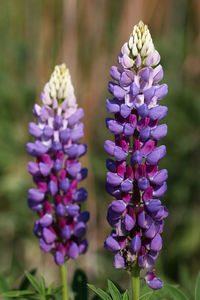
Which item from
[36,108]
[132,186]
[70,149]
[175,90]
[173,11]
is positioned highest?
[173,11]

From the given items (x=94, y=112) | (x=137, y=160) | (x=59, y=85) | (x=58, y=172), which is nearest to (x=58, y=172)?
(x=58, y=172)

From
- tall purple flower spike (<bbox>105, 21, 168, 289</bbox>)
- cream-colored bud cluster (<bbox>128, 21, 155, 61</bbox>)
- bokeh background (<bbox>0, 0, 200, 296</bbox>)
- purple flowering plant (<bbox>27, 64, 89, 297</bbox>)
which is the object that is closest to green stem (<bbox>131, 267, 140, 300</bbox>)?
tall purple flower spike (<bbox>105, 21, 168, 289</bbox>)

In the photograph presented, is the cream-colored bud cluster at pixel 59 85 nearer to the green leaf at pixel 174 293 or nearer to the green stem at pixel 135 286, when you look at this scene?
the green stem at pixel 135 286

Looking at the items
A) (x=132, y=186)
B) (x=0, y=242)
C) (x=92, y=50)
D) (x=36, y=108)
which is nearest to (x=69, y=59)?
(x=92, y=50)

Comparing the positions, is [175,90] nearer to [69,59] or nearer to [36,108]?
[69,59]

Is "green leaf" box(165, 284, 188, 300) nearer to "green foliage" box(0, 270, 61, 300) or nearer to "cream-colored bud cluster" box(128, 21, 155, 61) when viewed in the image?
"green foliage" box(0, 270, 61, 300)

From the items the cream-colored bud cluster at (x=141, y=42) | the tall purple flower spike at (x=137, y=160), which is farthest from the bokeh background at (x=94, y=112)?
the cream-colored bud cluster at (x=141, y=42)

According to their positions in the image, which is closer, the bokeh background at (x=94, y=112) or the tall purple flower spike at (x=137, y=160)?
the tall purple flower spike at (x=137, y=160)

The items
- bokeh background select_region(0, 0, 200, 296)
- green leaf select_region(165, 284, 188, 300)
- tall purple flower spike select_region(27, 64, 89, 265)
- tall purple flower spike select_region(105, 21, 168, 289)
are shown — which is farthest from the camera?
bokeh background select_region(0, 0, 200, 296)
